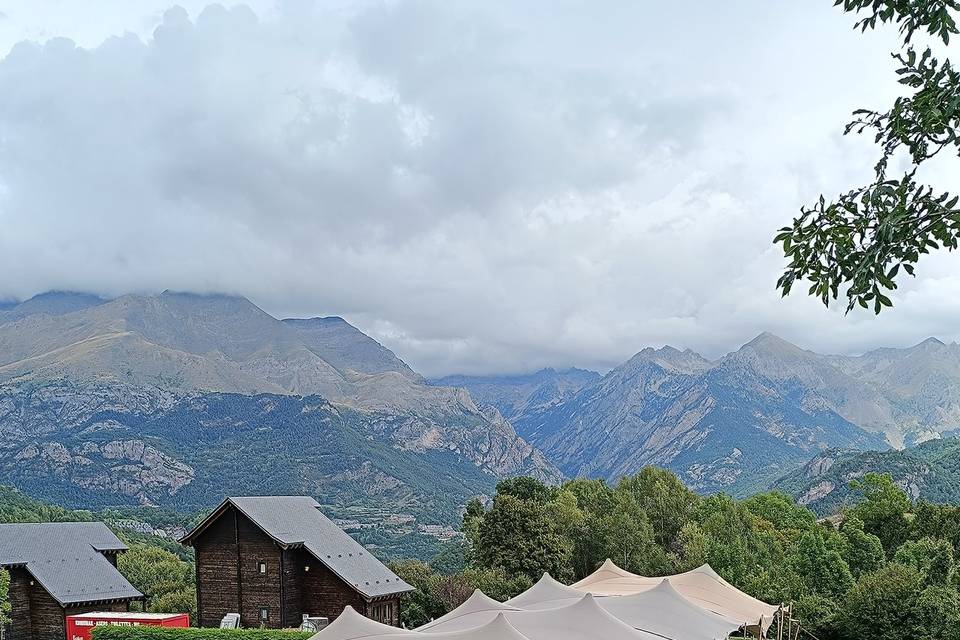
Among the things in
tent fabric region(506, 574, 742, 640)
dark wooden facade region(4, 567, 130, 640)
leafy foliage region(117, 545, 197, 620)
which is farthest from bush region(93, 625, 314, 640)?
leafy foliage region(117, 545, 197, 620)

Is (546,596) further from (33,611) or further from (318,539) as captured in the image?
(33,611)

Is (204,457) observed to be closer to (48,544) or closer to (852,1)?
(48,544)

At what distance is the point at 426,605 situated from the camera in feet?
121

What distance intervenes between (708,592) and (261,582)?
17.0m

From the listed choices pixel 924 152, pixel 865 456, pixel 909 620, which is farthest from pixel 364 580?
pixel 865 456

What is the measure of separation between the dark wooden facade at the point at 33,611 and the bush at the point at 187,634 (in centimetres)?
611

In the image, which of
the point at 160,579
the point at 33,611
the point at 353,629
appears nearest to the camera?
the point at 353,629

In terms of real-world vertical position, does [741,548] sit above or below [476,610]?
below

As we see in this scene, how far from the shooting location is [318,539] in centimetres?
3506

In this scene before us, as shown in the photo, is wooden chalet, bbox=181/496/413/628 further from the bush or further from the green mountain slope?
the green mountain slope

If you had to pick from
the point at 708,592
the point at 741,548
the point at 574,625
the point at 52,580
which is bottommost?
the point at 741,548

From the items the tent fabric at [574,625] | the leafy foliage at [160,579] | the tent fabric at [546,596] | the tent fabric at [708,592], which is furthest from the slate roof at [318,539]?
the tent fabric at [574,625]

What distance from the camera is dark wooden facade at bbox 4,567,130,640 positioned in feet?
112

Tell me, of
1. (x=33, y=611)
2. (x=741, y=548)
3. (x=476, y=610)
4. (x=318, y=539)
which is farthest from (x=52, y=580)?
(x=741, y=548)
